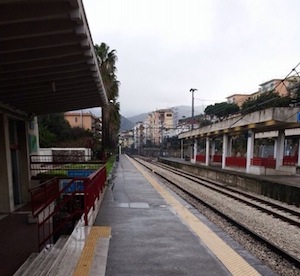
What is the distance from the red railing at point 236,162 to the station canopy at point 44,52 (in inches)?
688

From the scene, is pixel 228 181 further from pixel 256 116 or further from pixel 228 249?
pixel 228 249

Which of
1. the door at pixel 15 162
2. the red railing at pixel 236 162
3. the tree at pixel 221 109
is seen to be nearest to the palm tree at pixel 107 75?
the red railing at pixel 236 162

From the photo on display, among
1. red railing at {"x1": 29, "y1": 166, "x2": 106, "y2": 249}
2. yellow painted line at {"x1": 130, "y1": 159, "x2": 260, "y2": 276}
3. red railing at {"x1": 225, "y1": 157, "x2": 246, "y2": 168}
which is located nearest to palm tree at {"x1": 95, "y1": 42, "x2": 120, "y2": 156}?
red railing at {"x1": 225, "y1": 157, "x2": 246, "y2": 168}

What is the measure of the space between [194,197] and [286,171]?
11.0 metres

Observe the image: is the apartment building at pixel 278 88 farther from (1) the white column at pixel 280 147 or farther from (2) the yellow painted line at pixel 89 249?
(2) the yellow painted line at pixel 89 249

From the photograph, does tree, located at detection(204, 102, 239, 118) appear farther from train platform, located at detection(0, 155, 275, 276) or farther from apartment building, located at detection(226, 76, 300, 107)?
train platform, located at detection(0, 155, 275, 276)

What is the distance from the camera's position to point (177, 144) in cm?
8344

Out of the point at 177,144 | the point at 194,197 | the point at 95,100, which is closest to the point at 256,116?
the point at 194,197

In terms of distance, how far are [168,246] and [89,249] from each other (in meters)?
1.38

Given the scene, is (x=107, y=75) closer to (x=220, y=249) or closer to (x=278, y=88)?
(x=220, y=249)

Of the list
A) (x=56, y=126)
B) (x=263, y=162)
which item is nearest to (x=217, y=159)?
(x=263, y=162)

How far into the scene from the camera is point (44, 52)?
650cm

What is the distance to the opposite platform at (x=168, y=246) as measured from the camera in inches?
179

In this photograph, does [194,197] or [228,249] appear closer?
[228,249]
